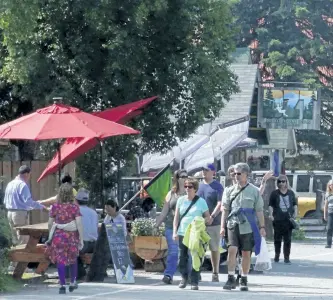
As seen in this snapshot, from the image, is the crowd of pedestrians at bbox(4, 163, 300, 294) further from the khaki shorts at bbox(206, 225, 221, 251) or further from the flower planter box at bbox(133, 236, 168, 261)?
the flower planter box at bbox(133, 236, 168, 261)

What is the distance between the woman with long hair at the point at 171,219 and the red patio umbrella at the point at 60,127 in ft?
3.42

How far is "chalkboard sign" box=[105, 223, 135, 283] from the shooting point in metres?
15.9

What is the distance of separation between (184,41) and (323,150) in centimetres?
2538

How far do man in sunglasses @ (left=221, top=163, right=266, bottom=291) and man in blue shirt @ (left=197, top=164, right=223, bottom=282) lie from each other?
4.04ft

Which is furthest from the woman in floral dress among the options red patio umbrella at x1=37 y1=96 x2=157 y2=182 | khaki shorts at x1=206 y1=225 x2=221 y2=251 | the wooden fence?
the wooden fence

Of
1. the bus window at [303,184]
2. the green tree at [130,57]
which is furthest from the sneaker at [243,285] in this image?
the bus window at [303,184]

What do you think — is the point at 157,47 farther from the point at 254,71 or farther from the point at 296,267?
the point at 254,71

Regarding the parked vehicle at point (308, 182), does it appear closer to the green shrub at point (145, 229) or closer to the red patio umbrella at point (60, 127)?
the green shrub at point (145, 229)

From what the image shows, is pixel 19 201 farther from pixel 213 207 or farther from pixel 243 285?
pixel 243 285

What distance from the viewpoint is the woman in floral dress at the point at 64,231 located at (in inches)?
570

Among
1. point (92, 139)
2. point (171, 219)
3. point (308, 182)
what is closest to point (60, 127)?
point (92, 139)

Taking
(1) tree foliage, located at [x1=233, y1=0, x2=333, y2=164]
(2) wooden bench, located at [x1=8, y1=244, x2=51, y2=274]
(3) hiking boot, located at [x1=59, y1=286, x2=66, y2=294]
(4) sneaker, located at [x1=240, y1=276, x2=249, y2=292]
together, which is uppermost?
(1) tree foliage, located at [x1=233, y1=0, x2=333, y2=164]

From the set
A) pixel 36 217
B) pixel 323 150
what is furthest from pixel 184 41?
pixel 323 150

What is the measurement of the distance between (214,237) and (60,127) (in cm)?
292
